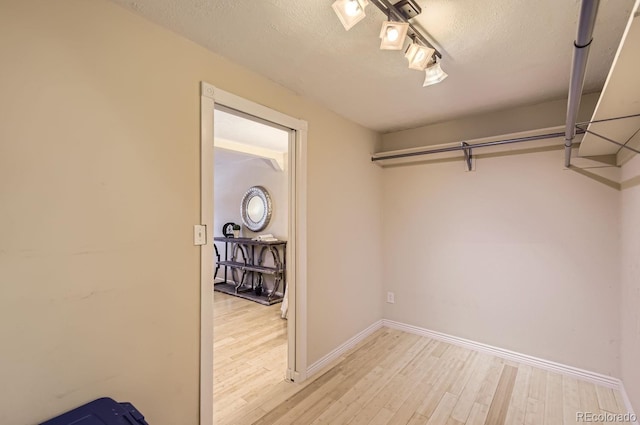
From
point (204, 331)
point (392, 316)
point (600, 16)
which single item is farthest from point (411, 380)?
point (600, 16)

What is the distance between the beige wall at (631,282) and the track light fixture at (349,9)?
6.28ft

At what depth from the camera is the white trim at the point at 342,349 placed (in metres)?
2.38

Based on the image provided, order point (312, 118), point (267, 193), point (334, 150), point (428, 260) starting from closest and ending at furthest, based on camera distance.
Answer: point (312, 118) < point (334, 150) < point (428, 260) < point (267, 193)

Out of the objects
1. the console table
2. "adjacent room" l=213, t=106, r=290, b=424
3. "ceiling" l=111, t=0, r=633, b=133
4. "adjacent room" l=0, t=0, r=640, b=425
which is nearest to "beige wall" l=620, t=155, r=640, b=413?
"adjacent room" l=0, t=0, r=640, b=425

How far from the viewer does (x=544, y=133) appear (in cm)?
228

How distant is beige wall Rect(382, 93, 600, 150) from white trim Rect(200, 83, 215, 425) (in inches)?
85.9

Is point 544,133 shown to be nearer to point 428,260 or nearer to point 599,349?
point 428,260

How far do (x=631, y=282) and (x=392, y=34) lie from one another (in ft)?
7.19

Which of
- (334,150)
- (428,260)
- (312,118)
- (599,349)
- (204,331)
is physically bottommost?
(599,349)

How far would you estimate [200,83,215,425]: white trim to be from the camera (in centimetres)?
162

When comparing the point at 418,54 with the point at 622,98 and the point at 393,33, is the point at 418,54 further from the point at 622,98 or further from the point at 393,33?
the point at 622,98

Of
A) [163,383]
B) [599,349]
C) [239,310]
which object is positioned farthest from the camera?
[239,310]

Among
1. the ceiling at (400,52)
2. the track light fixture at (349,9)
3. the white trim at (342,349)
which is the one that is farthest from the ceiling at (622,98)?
the white trim at (342,349)

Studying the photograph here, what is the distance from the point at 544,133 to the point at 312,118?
6.07ft
